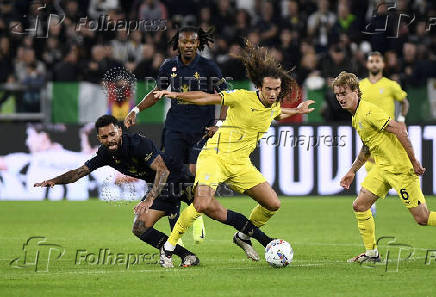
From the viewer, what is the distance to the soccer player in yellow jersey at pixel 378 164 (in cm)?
998

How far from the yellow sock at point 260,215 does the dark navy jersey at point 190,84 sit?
5.51 feet

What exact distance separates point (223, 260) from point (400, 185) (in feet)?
6.63

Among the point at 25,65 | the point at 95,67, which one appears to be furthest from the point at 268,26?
the point at 25,65

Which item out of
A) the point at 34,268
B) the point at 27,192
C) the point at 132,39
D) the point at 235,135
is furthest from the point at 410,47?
the point at 34,268

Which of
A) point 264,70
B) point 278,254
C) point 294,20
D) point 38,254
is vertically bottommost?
point 38,254

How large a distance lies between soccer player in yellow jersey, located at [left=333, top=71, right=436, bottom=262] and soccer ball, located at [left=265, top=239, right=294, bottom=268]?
850mm

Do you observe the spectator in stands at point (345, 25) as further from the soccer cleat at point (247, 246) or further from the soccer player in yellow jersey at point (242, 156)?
the soccer cleat at point (247, 246)

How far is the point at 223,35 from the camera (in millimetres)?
20625

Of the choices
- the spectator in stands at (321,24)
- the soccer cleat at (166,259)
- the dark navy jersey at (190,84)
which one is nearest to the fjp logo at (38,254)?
the soccer cleat at (166,259)

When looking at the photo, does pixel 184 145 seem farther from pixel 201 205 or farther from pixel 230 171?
pixel 201 205

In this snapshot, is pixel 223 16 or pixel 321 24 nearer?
pixel 321 24

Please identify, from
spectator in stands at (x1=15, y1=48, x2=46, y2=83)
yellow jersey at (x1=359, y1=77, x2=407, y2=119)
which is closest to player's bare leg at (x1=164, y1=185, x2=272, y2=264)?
yellow jersey at (x1=359, y1=77, x2=407, y2=119)

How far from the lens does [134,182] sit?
17.3m

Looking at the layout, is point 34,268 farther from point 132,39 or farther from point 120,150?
point 132,39
